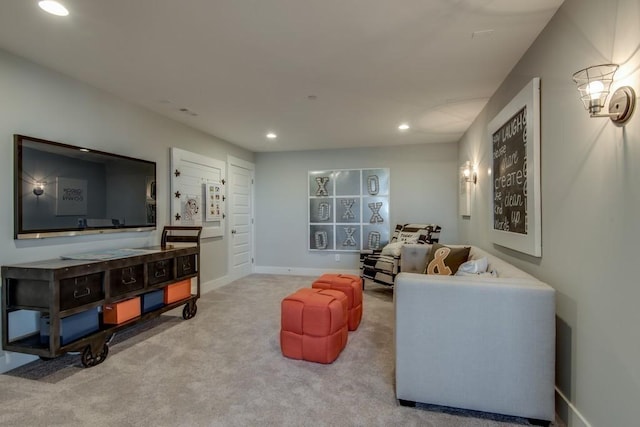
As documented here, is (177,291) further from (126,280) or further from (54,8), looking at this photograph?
(54,8)

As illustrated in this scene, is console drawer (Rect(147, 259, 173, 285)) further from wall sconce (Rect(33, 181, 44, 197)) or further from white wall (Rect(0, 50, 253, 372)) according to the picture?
wall sconce (Rect(33, 181, 44, 197))

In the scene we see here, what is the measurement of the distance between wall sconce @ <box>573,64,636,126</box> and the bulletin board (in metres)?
4.04

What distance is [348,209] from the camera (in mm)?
6031

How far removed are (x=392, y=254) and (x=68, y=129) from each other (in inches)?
159

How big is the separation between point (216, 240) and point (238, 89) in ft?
8.70

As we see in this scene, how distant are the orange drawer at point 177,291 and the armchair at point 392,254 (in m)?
2.48

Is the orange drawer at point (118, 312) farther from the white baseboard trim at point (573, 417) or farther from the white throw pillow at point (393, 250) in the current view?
the white throw pillow at point (393, 250)

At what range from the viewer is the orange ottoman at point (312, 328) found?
2.55 m

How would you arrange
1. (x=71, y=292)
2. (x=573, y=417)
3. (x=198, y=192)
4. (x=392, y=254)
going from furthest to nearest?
(x=392, y=254) → (x=198, y=192) → (x=71, y=292) → (x=573, y=417)

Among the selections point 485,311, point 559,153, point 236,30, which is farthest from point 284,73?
point 485,311

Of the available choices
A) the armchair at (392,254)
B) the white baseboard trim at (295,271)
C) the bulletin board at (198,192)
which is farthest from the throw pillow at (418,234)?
the bulletin board at (198,192)

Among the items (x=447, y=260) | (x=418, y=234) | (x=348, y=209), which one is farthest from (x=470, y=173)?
(x=348, y=209)

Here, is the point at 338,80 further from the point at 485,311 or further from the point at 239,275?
the point at 239,275

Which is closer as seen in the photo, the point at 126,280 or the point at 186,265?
the point at 126,280
